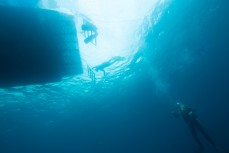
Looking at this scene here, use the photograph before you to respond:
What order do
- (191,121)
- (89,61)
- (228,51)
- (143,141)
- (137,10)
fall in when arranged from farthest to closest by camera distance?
1. (143,141)
2. (228,51)
3. (89,61)
4. (137,10)
5. (191,121)

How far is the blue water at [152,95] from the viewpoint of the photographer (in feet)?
71.1

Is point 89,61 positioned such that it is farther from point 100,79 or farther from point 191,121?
point 191,121

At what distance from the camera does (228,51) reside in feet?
98.1

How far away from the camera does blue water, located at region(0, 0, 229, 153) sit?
21.7 metres

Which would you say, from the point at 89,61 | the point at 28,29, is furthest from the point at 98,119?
the point at 28,29

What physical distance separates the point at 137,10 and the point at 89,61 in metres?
5.79

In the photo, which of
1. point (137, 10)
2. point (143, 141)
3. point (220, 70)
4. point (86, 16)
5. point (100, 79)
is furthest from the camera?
point (143, 141)

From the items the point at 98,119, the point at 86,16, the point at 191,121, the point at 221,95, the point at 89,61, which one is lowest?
the point at 191,121

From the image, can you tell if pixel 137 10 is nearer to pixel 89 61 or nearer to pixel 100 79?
pixel 89 61

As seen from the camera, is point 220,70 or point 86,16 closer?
point 86,16

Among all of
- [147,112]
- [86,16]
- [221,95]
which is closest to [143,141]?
[147,112]

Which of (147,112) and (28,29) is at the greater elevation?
(147,112)

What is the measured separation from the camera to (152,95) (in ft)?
121

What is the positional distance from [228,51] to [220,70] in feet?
18.0
